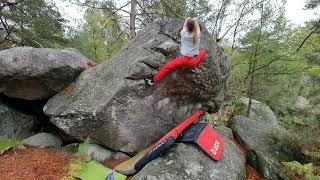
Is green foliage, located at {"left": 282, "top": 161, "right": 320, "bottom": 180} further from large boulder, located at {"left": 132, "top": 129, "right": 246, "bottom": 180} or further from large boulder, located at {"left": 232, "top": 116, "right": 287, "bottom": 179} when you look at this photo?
large boulder, located at {"left": 132, "top": 129, "right": 246, "bottom": 180}

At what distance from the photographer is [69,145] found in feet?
25.7

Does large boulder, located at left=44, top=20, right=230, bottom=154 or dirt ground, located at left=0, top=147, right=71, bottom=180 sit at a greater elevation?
large boulder, located at left=44, top=20, right=230, bottom=154

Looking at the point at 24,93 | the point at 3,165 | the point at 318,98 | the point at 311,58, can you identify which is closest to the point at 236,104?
the point at 311,58

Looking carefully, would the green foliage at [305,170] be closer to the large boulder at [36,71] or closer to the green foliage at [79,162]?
the green foliage at [79,162]

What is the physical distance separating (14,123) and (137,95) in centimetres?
390

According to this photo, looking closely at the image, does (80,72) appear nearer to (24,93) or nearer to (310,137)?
(24,93)

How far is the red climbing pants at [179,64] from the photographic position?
7164 millimetres

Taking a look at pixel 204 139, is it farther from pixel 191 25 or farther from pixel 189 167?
pixel 191 25

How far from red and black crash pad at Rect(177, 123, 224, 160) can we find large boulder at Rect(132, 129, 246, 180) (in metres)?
0.11

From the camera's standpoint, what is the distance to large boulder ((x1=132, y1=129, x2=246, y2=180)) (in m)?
5.82

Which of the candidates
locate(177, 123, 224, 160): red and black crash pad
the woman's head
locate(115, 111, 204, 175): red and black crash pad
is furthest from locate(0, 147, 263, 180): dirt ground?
the woman's head

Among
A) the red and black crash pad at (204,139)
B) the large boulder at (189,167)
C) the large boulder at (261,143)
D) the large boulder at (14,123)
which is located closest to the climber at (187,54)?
the red and black crash pad at (204,139)

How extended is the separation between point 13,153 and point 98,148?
1921 mm

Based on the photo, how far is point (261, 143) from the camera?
7648 mm
